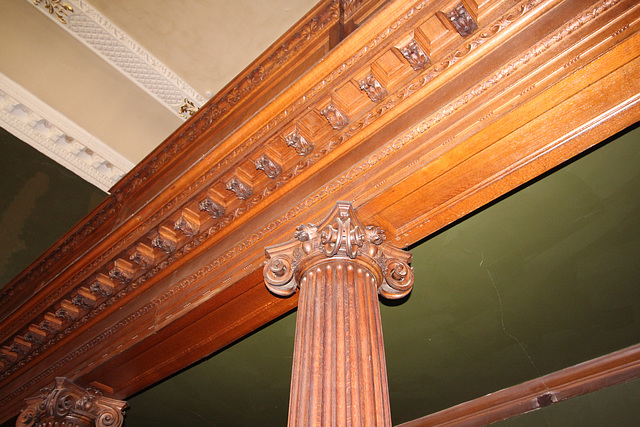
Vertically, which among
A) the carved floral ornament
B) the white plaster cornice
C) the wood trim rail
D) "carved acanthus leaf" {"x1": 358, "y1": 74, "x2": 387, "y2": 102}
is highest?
the white plaster cornice

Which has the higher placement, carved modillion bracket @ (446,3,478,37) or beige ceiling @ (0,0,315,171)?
Answer: beige ceiling @ (0,0,315,171)

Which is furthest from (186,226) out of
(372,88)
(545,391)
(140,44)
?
(140,44)

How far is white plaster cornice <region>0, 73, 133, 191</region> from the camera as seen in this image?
6250mm

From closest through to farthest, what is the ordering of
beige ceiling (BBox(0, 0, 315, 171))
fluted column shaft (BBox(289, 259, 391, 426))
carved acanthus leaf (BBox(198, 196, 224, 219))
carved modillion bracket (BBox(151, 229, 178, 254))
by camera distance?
fluted column shaft (BBox(289, 259, 391, 426)) < carved acanthus leaf (BBox(198, 196, 224, 219)) < carved modillion bracket (BBox(151, 229, 178, 254)) < beige ceiling (BBox(0, 0, 315, 171))

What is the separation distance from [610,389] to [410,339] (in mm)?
1721

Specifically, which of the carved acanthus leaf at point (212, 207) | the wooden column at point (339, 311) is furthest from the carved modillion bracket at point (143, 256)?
the wooden column at point (339, 311)

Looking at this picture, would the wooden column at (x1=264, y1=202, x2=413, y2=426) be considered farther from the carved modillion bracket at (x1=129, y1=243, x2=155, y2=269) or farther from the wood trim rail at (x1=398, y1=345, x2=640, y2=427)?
the wood trim rail at (x1=398, y1=345, x2=640, y2=427)

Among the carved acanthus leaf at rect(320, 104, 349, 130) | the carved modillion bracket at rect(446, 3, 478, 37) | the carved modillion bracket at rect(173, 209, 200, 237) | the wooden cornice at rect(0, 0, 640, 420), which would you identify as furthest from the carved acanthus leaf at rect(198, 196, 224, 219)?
the carved modillion bracket at rect(446, 3, 478, 37)

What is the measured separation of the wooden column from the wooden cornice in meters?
0.20

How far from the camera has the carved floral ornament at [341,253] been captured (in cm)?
234

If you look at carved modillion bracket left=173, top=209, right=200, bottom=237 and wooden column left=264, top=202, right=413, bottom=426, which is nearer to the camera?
wooden column left=264, top=202, right=413, bottom=426

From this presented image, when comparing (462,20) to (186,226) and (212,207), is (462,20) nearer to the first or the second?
(212,207)

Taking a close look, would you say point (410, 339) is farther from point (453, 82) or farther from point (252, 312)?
point (453, 82)

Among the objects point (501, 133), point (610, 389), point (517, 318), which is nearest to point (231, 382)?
point (517, 318)
